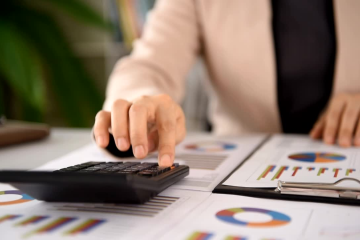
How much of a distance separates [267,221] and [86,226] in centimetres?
15

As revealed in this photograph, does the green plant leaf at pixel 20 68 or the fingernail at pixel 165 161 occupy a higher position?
the green plant leaf at pixel 20 68

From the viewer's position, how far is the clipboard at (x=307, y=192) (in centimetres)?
38

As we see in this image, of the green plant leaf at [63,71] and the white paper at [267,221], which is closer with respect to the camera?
the white paper at [267,221]

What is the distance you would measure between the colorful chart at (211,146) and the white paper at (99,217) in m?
0.26

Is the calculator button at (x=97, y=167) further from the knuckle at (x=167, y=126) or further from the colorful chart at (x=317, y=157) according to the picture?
the colorful chart at (x=317, y=157)

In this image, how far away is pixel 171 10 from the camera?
0.99m

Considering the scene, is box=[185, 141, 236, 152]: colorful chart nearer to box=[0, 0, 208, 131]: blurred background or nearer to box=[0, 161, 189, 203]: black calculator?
box=[0, 161, 189, 203]: black calculator

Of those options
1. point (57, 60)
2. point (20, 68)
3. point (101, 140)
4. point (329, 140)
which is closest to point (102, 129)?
point (101, 140)

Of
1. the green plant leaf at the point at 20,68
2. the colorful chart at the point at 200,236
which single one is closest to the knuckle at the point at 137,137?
the colorful chart at the point at 200,236

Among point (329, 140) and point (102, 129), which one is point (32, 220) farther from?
point (329, 140)

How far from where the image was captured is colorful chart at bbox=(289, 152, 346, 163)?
22.4 inches

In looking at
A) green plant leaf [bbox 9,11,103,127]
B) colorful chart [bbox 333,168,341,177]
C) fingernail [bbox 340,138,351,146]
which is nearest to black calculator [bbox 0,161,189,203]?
colorful chart [bbox 333,168,341,177]

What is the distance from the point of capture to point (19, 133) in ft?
2.51

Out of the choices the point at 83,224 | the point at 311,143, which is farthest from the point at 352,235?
the point at 311,143
